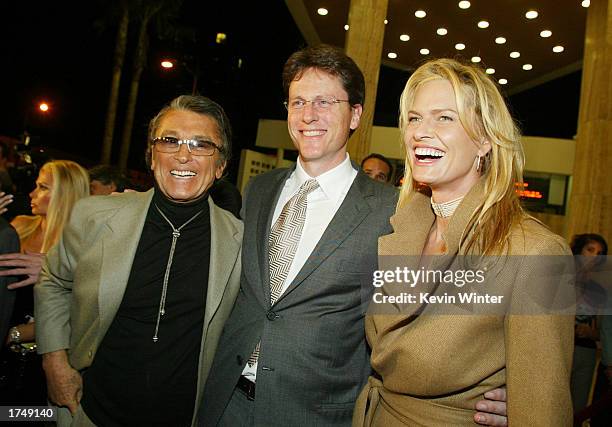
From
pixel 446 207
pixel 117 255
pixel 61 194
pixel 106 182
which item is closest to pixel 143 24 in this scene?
pixel 106 182

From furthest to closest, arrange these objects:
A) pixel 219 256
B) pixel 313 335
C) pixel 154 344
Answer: pixel 219 256
pixel 154 344
pixel 313 335

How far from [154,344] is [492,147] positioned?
1587 mm

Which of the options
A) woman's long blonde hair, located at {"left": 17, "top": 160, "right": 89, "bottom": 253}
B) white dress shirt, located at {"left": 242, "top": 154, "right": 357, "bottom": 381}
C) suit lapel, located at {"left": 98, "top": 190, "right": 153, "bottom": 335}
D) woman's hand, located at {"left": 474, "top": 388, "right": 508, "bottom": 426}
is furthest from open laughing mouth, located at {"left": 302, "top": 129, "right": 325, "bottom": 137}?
woman's long blonde hair, located at {"left": 17, "top": 160, "right": 89, "bottom": 253}

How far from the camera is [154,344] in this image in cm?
194

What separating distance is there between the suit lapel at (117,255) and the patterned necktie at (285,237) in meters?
0.62

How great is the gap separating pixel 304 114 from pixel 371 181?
0.48 metres

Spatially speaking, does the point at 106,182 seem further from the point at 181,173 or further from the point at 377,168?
the point at 181,173

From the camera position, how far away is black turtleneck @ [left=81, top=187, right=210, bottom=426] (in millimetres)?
1919

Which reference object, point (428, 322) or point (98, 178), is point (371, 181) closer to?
point (428, 322)

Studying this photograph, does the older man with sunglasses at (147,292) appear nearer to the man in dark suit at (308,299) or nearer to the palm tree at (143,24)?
the man in dark suit at (308,299)

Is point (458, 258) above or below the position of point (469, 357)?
above

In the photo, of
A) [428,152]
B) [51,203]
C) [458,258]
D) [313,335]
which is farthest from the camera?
[51,203]

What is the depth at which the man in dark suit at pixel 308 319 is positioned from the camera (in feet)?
6.03

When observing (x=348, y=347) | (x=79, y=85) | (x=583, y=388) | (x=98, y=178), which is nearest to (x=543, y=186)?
(x=583, y=388)
